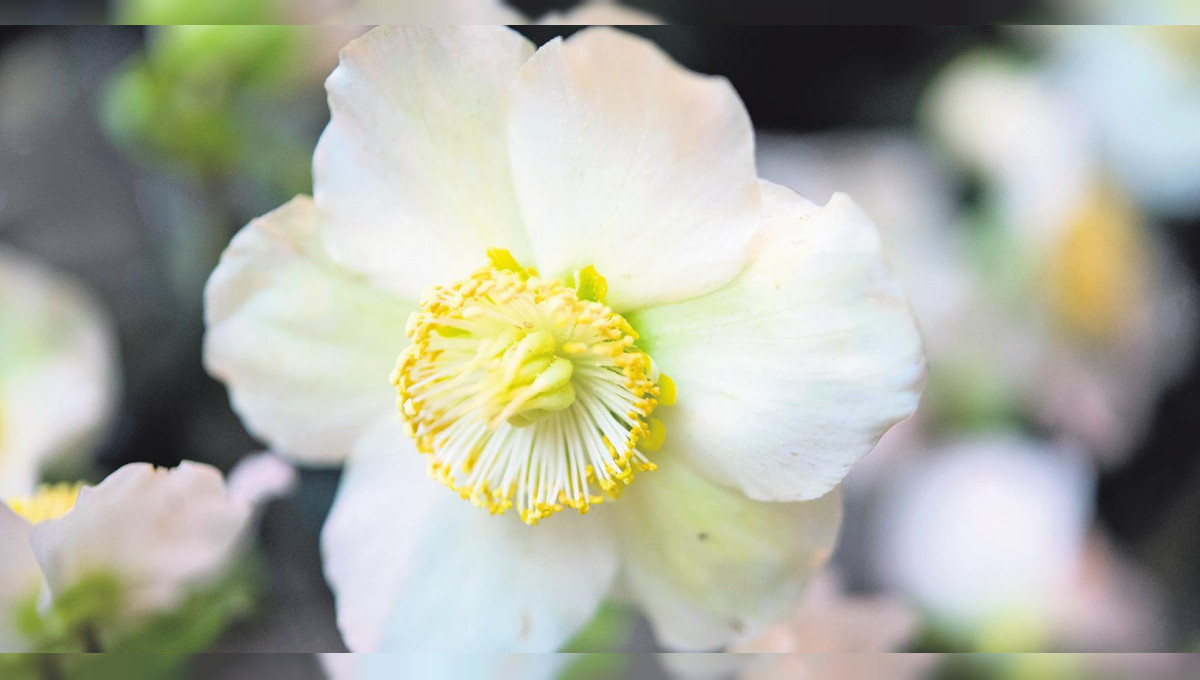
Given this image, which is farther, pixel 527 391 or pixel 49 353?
pixel 49 353

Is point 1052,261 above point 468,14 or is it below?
below

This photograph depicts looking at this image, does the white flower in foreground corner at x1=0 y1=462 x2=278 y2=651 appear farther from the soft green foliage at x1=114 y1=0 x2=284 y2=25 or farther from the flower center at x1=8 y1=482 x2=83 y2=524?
the soft green foliage at x1=114 y1=0 x2=284 y2=25

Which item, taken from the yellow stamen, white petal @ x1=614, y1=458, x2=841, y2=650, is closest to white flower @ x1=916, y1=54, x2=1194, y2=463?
the yellow stamen

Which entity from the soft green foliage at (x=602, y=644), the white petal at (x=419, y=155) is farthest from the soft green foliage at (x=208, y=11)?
the soft green foliage at (x=602, y=644)

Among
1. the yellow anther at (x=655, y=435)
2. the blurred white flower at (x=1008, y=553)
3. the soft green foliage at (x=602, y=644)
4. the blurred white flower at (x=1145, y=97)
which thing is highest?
the blurred white flower at (x=1145, y=97)

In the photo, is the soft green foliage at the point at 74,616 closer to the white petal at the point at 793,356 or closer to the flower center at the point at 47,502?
the flower center at the point at 47,502

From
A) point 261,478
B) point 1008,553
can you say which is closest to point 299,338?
point 261,478

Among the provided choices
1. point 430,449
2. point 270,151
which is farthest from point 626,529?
point 270,151

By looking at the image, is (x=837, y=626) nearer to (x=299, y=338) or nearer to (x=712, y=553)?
(x=712, y=553)
